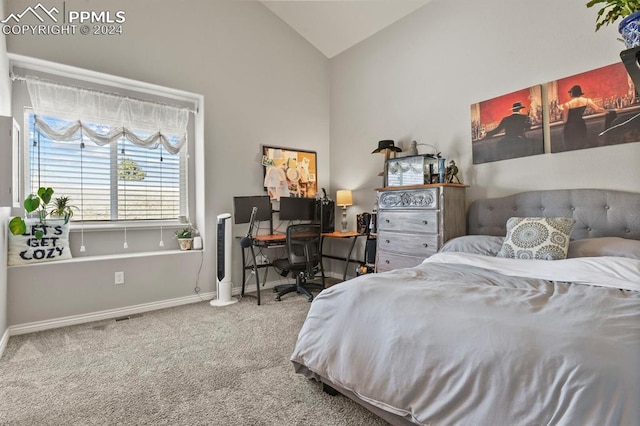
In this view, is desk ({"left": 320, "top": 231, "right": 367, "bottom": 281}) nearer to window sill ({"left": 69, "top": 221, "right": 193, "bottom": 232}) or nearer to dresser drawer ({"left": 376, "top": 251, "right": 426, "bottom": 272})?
dresser drawer ({"left": 376, "top": 251, "right": 426, "bottom": 272})

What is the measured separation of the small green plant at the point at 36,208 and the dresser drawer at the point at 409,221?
320cm

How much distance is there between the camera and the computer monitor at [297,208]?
4316mm

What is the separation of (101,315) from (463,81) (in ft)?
14.4

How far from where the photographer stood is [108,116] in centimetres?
344

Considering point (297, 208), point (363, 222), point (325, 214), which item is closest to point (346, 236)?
point (363, 222)

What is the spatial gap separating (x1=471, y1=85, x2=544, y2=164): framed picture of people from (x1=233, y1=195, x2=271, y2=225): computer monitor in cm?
249

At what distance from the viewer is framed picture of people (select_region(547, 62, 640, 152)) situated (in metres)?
2.48

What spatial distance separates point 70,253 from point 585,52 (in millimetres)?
4929

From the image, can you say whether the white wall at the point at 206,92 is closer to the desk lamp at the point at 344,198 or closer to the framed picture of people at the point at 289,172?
the framed picture of people at the point at 289,172

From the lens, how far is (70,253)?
319 cm

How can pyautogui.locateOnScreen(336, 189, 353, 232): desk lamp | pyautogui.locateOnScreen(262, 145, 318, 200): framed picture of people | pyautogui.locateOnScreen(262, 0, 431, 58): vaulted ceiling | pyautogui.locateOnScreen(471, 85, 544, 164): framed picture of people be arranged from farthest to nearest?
pyautogui.locateOnScreen(336, 189, 353, 232): desk lamp → pyautogui.locateOnScreen(262, 145, 318, 200): framed picture of people → pyautogui.locateOnScreen(262, 0, 431, 58): vaulted ceiling → pyautogui.locateOnScreen(471, 85, 544, 164): framed picture of people

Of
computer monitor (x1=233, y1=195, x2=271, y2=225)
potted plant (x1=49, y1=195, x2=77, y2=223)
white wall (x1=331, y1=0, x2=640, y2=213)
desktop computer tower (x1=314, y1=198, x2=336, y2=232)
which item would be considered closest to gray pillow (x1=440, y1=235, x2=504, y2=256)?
white wall (x1=331, y1=0, x2=640, y2=213)

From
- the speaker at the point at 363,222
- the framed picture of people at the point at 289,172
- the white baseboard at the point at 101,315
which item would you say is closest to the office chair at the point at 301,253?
the speaker at the point at 363,222

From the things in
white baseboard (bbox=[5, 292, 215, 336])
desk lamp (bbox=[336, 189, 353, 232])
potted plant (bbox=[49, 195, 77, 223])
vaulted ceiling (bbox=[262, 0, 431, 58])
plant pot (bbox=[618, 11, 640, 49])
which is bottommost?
white baseboard (bbox=[5, 292, 215, 336])
